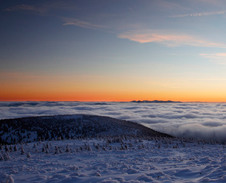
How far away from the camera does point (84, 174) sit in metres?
6.13

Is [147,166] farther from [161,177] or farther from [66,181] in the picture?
[66,181]

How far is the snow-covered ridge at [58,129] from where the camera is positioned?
2371cm

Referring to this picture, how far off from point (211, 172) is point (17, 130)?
80.2 feet

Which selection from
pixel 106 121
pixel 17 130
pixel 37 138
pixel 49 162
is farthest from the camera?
pixel 106 121

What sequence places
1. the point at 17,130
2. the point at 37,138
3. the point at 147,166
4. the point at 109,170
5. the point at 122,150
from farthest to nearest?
1. the point at 17,130
2. the point at 37,138
3. the point at 122,150
4. the point at 147,166
5. the point at 109,170

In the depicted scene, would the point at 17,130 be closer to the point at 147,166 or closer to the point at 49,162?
the point at 49,162

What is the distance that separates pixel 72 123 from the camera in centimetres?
2839

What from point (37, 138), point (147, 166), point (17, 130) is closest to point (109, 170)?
point (147, 166)

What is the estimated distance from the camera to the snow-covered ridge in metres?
23.7

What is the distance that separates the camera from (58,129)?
2580cm

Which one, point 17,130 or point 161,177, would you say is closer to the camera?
point 161,177

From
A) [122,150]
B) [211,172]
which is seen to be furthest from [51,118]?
[211,172]

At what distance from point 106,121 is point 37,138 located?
11119mm

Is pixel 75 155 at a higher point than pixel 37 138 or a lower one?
higher
